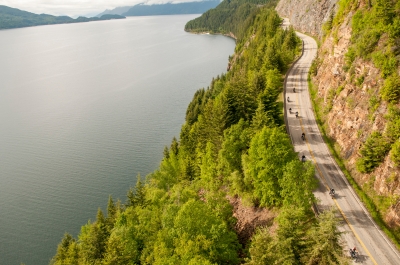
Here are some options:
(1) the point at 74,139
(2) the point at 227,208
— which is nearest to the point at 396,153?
(2) the point at 227,208

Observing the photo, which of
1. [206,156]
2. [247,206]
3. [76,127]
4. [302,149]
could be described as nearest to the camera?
[247,206]

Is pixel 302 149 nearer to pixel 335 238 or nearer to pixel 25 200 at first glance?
pixel 335 238

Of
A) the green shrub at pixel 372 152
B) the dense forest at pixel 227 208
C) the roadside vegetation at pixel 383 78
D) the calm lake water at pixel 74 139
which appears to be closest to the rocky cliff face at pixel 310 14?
the calm lake water at pixel 74 139

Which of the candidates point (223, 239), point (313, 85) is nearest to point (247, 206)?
point (223, 239)

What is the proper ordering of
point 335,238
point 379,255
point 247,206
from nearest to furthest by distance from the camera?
point 335,238, point 379,255, point 247,206

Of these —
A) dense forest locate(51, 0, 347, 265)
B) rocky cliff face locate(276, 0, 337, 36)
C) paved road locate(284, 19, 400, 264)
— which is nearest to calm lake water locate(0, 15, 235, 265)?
dense forest locate(51, 0, 347, 265)

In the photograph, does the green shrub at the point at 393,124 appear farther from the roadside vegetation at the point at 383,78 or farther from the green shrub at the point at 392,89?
the green shrub at the point at 392,89

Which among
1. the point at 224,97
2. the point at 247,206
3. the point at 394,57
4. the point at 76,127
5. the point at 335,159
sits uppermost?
the point at 394,57
